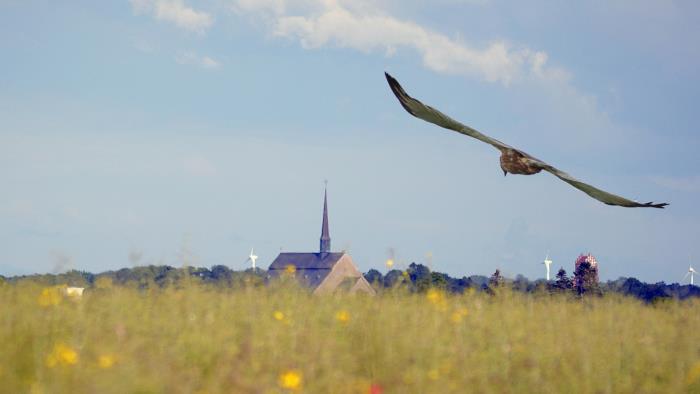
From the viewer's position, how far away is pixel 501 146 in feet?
33.2

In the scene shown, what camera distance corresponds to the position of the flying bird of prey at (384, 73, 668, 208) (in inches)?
344

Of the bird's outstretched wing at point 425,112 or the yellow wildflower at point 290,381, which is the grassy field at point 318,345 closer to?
the yellow wildflower at point 290,381

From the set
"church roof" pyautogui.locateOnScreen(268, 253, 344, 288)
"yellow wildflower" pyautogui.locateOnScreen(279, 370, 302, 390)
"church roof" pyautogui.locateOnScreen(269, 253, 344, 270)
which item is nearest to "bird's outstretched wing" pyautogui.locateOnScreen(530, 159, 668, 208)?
"yellow wildflower" pyautogui.locateOnScreen(279, 370, 302, 390)

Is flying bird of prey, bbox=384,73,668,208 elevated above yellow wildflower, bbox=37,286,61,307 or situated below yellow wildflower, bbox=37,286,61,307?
above

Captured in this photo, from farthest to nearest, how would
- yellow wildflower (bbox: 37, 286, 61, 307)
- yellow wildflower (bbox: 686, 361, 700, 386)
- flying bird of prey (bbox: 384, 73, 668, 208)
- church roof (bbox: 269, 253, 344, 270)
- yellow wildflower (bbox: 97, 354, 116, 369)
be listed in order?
church roof (bbox: 269, 253, 344, 270), flying bird of prey (bbox: 384, 73, 668, 208), yellow wildflower (bbox: 37, 286, 61, 307), yellow wildflower (bbox: 686, 361, 700, 386), yellow wildflower (bbox: 97, 354, 116, 369)

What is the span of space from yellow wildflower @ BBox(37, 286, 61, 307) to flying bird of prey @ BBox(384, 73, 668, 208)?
398 cm

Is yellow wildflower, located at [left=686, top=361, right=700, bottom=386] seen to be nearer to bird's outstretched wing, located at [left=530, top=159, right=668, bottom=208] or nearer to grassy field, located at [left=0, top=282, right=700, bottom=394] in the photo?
grassy field, located at [left=0, top=282, right=700, bottom=394]

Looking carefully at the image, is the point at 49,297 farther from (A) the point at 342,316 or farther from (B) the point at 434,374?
(B) the point at 434,374

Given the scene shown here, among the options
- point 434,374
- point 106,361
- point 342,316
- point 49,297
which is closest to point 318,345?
point 434,374

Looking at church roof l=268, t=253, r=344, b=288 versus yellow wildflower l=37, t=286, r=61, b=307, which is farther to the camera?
church roof l=268, t=253, r=344, b=288

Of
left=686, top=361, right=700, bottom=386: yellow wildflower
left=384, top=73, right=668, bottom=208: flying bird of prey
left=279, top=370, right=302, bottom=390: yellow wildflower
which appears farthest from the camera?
left=384, top=73, right=668, bottom=208: flying bird of prey

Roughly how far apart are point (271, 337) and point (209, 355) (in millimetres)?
536

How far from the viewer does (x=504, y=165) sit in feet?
34.6

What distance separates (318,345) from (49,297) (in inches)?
107
